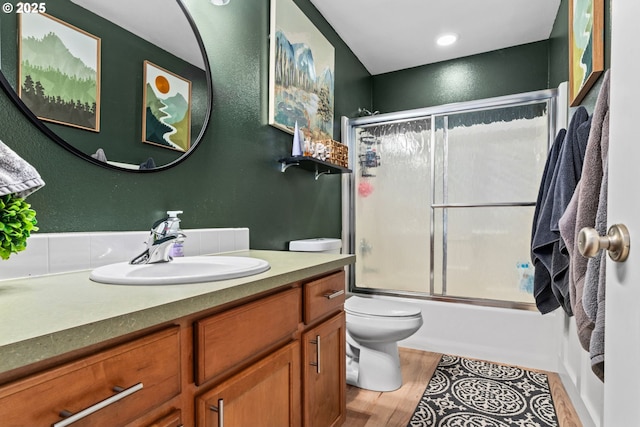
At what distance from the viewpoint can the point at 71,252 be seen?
1.01 m

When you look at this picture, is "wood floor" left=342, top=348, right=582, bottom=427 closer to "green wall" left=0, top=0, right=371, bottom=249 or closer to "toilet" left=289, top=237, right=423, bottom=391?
"toilet" left=289, top=237, right=423, bottom=391

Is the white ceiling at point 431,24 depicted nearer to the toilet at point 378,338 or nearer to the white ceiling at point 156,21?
the white ceiling at point 156,21

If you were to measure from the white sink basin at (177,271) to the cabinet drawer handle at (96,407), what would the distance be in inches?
10.4

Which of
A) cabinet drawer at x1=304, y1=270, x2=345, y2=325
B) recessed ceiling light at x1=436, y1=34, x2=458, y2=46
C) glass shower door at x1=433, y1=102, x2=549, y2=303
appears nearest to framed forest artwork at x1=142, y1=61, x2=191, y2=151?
cabinet drawer at x1=304, y1=270, x2=345, y2=325

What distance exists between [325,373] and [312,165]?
4.02ft

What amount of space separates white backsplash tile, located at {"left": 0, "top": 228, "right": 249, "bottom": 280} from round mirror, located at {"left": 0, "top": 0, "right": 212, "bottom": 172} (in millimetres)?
238

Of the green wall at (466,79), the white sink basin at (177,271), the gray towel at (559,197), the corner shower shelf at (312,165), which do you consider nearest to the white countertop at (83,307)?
the white sink basin at (177,271)

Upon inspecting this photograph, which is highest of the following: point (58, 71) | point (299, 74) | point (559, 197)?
point (299, 74)

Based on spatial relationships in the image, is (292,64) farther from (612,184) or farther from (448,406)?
(448,406)

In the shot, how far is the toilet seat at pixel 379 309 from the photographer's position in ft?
6.39

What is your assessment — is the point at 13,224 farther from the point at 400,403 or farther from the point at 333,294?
the point at 400,403

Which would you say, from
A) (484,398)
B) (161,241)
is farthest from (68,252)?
(484,398)

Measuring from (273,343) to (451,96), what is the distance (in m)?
2.82

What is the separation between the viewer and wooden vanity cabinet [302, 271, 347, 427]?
1193mm
